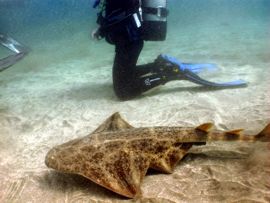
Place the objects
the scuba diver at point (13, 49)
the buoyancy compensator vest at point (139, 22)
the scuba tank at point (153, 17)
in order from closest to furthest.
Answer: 1. the buoyancy compensator vest at point (139, 22)
2. the scuba tank at point (153, 17)
3. the scuba diver at point (13, 49)

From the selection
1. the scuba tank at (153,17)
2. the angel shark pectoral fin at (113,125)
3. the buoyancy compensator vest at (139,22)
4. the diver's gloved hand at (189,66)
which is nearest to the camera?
the angel shark pectoral fin at (113,125)

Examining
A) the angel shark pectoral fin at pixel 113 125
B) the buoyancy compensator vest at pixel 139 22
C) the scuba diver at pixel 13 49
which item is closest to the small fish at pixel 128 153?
the angel shark pectoral fin at pixel 113 125

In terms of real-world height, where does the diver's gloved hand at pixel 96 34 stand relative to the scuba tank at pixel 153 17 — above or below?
below

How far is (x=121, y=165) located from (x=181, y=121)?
251 centimetres

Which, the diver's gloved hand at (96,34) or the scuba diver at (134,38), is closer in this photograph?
the scuba diver at (134,38)

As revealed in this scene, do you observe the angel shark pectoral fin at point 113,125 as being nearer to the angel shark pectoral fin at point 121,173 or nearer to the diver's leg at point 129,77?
the angel shark pectoral fin at point 121,173

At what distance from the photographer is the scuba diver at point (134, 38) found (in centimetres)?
634

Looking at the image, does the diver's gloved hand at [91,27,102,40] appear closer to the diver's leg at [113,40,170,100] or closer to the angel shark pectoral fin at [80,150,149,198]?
the diver's leg at [113,40,170,100]

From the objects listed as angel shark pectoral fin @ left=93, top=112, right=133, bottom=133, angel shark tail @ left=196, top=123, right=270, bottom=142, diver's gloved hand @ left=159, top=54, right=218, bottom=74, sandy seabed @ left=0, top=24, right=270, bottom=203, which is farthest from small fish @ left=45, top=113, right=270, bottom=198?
diver's gloved hand @ left=159, top=54, right=218, bottom=74

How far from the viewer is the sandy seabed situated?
10.8 feet

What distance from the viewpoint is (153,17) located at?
6.52 metres

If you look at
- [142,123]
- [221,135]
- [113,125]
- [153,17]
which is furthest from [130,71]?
[221,135]

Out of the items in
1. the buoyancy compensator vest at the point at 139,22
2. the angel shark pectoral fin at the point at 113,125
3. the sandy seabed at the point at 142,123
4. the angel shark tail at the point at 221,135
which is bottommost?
the sandy seabed at the point at 142,123

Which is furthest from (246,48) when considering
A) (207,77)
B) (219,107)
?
(219,107)
